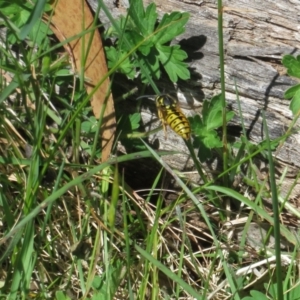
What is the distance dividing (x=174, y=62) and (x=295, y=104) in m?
0.49

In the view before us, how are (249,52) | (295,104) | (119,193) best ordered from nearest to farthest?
1. (295,104)
2. (249,52)
3. (119,193)

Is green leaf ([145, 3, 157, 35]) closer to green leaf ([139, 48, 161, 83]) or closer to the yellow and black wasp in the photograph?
green leaf ([139, 48, 161, 83])

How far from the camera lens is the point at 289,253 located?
2.47 meters

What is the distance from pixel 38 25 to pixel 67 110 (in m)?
0.37

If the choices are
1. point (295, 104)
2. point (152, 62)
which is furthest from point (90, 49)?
point (295, 104)

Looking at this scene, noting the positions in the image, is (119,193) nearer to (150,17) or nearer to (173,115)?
(173,115)

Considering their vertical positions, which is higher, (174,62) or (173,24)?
(173,24)

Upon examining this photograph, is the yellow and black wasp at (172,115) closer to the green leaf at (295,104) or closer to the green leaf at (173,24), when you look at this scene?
the green leaf at (173,24)

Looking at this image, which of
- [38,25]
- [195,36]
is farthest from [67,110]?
[195,36]

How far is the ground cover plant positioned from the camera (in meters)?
2.31

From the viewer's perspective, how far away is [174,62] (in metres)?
2.42

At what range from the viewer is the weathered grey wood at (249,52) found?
2387 mm

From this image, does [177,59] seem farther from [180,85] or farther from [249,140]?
[249,140]

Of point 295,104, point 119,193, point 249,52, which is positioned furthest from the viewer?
point 119,193
